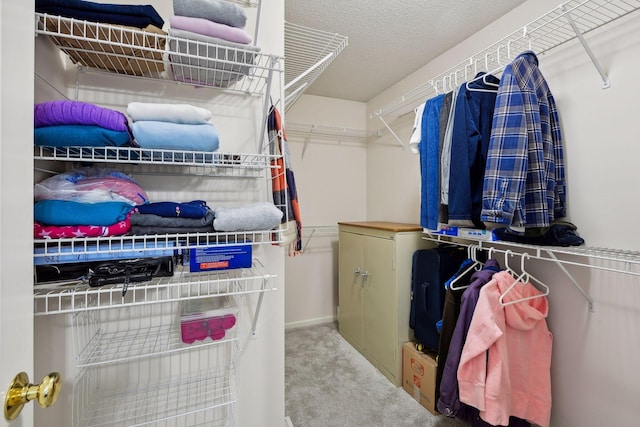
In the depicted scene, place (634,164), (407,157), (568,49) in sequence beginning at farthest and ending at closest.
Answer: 1. (407,157)
2. (568,49)
3. (634,164)

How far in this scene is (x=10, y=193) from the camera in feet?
1.47

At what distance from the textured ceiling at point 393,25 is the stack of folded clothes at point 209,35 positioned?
36.5 inches

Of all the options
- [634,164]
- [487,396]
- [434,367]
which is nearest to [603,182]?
[634,164]

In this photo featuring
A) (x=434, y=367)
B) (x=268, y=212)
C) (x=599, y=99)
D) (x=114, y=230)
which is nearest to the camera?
(x=114, y=230)

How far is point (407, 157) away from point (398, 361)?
1.70m

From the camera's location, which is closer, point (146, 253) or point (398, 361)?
point (146, 253)

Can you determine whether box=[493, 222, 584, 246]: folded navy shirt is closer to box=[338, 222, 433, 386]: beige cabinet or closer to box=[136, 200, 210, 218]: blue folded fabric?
box=[338, 222, 433, 386]: beige cabinet

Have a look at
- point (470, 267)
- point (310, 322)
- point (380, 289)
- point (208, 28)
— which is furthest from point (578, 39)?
point (310, 322)

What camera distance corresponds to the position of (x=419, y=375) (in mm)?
1779

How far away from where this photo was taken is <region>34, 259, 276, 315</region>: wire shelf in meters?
0.80

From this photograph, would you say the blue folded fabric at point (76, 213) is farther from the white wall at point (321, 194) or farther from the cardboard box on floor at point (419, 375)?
the white wall at point (321, 194)

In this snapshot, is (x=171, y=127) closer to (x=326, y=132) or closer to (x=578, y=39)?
(x=578, y=39)

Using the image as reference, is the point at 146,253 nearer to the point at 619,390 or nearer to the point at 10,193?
the point at 10,193

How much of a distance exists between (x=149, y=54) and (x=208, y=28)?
256mm
